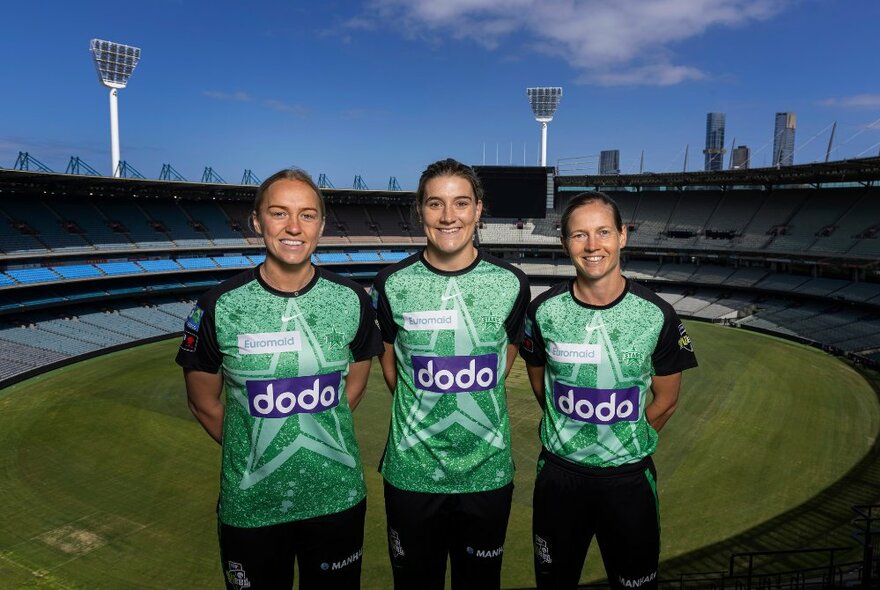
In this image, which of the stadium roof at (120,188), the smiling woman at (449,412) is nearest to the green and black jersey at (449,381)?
the smiling woman at (449,412)

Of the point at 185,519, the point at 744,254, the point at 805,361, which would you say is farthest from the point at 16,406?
the point at 744,254

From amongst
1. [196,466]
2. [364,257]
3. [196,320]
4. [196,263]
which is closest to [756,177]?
[364,257]

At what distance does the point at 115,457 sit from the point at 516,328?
1772 cm

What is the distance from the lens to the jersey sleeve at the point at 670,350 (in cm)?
470

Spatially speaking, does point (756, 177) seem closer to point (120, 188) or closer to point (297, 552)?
point (120, 188)

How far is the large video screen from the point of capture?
52.6 metres

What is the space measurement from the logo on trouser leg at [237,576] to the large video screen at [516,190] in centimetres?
4987

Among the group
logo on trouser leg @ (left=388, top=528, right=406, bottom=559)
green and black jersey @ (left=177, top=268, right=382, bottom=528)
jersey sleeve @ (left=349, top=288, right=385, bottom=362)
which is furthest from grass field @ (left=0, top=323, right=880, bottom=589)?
jersey sleeve @ (left=349, top=288, right=385, bottom=362)

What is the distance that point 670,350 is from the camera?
474cm

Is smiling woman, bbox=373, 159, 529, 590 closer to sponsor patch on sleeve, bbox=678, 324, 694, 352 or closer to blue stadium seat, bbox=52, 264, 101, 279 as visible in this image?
sponsor patch on sleeve, bbox=678, 324, 694, 352

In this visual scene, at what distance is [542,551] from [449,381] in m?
1.67

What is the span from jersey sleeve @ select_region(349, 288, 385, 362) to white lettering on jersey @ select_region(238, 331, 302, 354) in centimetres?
52

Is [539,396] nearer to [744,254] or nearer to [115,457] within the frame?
[115,457]

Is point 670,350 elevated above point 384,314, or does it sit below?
below
